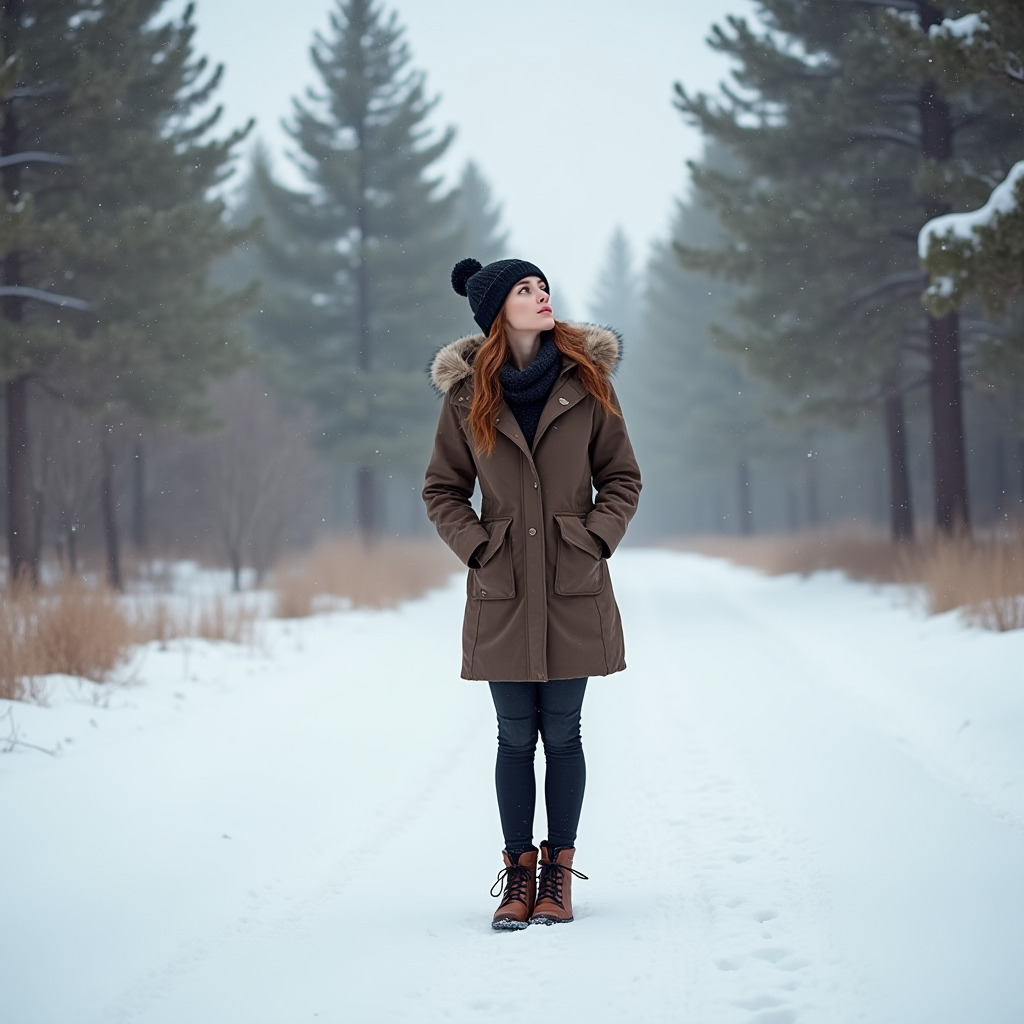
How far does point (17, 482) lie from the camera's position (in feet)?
41.0

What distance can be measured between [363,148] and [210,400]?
7071 mm

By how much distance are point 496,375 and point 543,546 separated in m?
0.69

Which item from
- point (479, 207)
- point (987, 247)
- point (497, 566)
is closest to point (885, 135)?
point (987, 247)

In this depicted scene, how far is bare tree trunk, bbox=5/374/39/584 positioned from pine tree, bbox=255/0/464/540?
8.04 m

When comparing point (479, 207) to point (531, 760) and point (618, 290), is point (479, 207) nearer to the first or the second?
point (618, 290)

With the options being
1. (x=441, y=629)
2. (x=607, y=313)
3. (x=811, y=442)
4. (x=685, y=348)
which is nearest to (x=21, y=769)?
(x=441, y=629)

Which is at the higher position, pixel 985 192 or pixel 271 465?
pixel 985 192

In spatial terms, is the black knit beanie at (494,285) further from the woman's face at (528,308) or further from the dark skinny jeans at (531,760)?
the dark skinny jeans at (531,760)

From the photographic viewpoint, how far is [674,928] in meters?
3.24

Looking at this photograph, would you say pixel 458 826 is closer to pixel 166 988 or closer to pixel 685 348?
pixel 166 988

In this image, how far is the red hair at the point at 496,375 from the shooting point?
3463mm

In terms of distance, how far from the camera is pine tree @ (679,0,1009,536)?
41.6 feet

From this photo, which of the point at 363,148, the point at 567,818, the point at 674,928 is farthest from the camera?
the point at 363,148

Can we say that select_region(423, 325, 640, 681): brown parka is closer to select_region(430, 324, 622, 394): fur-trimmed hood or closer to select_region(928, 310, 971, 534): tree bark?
select_region(430, 324, 622, 394): fur-trimmed hood
